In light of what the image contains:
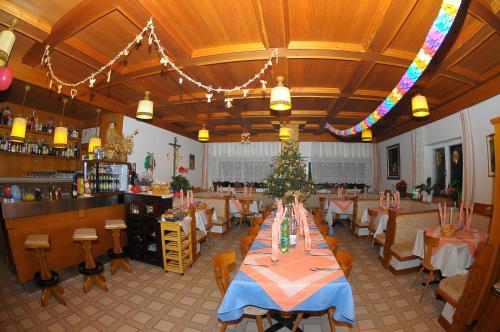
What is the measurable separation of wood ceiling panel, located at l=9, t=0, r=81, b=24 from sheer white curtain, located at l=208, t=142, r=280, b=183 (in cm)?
821

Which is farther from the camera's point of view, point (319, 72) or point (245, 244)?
point (319, 72)

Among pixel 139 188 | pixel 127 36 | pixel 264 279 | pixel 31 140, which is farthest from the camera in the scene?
pixel 31 140

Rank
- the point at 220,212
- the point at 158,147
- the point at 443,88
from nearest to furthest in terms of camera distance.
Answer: the point at 443,88, the point at 220,212, the point at 158,147

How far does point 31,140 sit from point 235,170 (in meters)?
6.76

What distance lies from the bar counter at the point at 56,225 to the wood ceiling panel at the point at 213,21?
338cm

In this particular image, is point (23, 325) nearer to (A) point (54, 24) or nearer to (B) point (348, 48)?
(A) point (54, 24)

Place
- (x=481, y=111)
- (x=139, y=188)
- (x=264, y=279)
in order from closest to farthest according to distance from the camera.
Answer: (x=264, y=279)
(x=481, y=111)
(x=139, y=188)

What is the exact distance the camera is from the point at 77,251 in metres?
4.36

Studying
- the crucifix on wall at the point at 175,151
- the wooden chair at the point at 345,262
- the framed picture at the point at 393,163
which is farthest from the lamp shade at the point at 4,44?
the framed picture at the point at 393,163

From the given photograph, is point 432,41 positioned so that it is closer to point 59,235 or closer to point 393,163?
point 59,235

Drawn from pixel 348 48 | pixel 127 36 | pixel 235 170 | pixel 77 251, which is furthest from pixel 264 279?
pixel 235 170

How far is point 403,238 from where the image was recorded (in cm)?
444

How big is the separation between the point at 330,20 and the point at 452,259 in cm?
343

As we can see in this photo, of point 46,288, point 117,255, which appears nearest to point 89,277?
point 46,288
